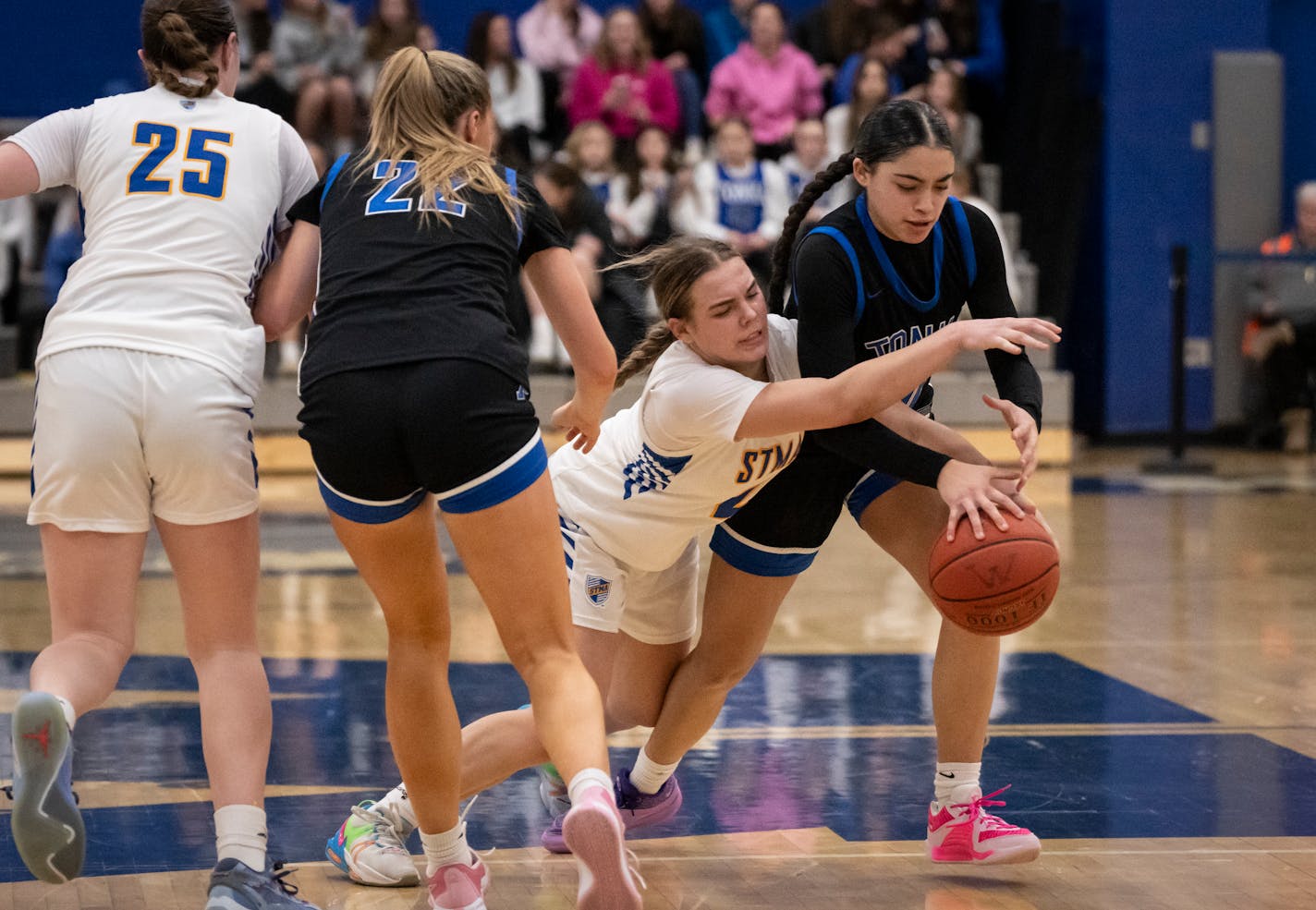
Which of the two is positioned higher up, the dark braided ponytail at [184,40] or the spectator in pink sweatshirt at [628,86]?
the spectator in pink sweatshirt at [628,86]

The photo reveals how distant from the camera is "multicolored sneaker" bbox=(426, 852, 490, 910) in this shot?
123 inches

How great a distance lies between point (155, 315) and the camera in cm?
303

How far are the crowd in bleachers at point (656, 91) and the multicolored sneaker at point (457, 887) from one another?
6778 millimetres

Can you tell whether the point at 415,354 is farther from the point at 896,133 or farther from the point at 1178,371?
the point at 1178,371

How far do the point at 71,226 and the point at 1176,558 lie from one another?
22.5ft

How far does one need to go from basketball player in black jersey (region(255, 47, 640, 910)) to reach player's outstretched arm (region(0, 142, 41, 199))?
47cm

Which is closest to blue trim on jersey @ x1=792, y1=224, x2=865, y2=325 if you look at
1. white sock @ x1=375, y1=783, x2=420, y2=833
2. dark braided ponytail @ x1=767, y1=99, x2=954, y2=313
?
dark braided ponytail @ x1=767, y1=99, x2=954, y2=313

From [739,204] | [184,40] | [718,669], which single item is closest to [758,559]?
[718,669]

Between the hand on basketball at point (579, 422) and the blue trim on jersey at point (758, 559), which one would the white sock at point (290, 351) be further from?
the hand on basketball at point (579, 422)

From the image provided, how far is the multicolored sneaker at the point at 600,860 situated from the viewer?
267 centimetres

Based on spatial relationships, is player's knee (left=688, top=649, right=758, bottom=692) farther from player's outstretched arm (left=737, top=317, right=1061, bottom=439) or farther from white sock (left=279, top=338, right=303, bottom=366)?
white sock (left=279, top=338, right=303, bottom=366)

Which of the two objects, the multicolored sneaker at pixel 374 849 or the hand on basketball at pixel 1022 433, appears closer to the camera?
the hand on basketball at pixel 1022 433

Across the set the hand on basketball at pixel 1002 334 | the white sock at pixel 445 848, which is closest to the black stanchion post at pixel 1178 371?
the hand on basketball at pixel 1002 334

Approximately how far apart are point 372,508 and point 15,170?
34.9 inches
